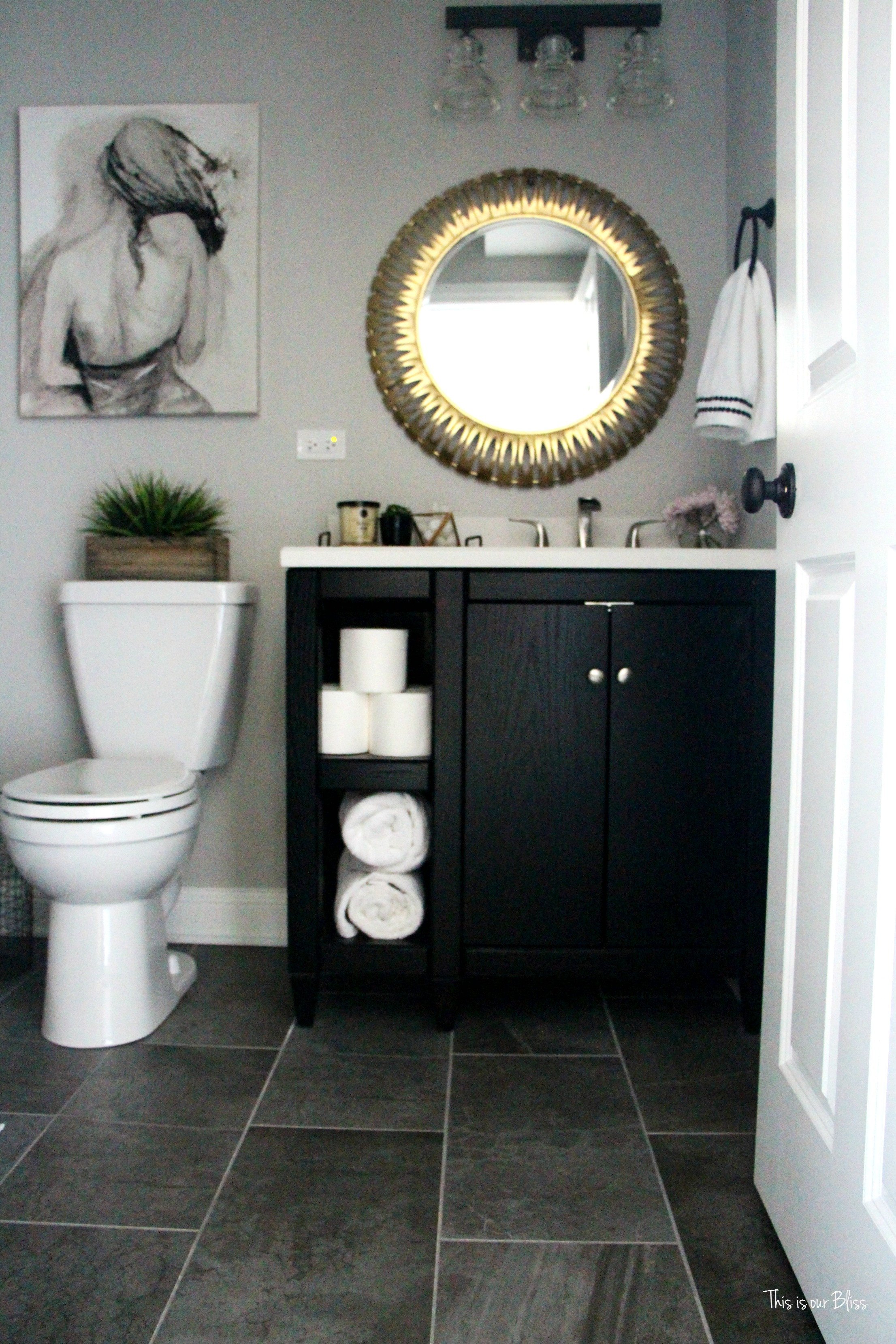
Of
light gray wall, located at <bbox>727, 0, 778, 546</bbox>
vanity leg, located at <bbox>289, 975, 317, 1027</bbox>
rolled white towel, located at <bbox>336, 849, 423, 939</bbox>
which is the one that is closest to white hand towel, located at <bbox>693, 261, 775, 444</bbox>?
light gray wall, located at <bbox>727, 0, 778, 546</bbox>

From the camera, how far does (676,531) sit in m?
2.23

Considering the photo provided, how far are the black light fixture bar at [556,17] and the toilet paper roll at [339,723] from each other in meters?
1.57

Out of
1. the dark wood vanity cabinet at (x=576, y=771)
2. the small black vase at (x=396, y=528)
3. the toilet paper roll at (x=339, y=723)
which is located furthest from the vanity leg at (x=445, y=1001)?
the small black vase at (x=396, y=528)

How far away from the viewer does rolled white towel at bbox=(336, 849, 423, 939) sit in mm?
1928

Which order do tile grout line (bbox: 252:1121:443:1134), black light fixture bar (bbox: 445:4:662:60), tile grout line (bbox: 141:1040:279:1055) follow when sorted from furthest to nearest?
black light fixture bar (bbox: 445:4:662:60) < tile grout line (bbox: 141:1040:279:1055) < tile grout line (bbox: 252:1121:443:1134)

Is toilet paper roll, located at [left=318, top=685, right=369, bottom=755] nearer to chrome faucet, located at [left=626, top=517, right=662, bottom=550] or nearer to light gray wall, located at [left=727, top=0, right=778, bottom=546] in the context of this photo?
chrome faucet, located at [left=626, top=517, right=662, bottom=550]

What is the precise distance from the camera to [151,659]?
2158mm

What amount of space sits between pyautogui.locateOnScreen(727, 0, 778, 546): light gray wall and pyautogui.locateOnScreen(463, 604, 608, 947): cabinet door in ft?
1.83

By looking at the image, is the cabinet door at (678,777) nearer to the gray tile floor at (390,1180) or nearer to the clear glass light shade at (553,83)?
→ the gray tile floor at (390,1180)

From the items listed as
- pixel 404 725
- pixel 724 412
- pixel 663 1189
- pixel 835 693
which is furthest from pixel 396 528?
pixel 663 1189

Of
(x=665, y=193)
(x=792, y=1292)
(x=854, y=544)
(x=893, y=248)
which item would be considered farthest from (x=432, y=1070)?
(x=665, y=193)

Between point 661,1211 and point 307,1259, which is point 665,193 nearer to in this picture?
point 661,1211

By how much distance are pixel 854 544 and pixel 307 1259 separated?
1079 millimetres

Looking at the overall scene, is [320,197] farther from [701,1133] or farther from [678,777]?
[701,1133]
